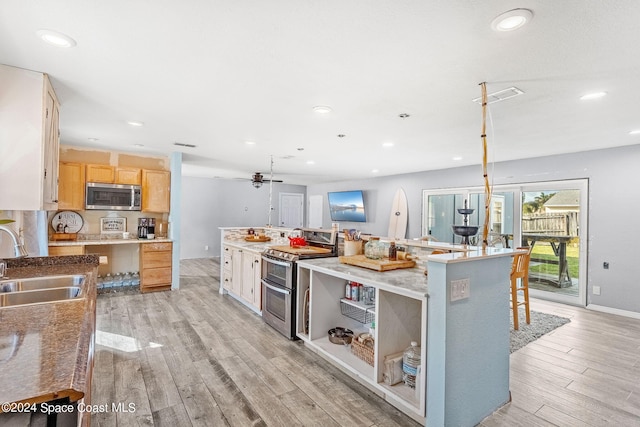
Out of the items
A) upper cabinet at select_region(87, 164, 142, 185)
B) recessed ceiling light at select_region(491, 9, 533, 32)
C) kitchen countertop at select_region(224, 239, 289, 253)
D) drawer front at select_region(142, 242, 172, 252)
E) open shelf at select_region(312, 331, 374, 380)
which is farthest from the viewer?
drawer front at select_region(142, 242, 172, 252)

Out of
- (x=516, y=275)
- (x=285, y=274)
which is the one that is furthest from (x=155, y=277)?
(x=516, y=275)

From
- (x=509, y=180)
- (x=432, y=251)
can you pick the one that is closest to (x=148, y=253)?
(x=432, y=251)

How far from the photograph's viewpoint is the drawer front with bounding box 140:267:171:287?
4984 millimetres

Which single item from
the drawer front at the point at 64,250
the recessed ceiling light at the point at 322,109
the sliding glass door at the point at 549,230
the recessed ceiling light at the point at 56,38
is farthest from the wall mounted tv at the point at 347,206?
the recessed ceiling light at the point at 56,38

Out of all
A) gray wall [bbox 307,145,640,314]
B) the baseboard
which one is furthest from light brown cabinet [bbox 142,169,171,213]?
the baseboard

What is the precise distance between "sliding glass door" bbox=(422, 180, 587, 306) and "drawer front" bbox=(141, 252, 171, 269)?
5.23 metres

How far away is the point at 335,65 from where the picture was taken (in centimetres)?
211

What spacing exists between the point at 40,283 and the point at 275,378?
5.89ft

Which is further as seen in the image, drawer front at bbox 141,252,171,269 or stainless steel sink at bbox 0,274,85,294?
drawer front at bbox 141,252,171,269

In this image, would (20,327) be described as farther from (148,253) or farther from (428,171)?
(428,171)

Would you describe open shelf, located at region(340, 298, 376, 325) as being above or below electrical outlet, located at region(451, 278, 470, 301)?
below

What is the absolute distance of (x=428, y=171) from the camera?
22.6 feet

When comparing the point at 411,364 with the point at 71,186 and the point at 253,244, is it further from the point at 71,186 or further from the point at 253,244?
the point at 71,186

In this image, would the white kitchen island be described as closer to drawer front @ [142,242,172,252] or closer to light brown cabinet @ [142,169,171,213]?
drawer front @ [142,242,172,252]
